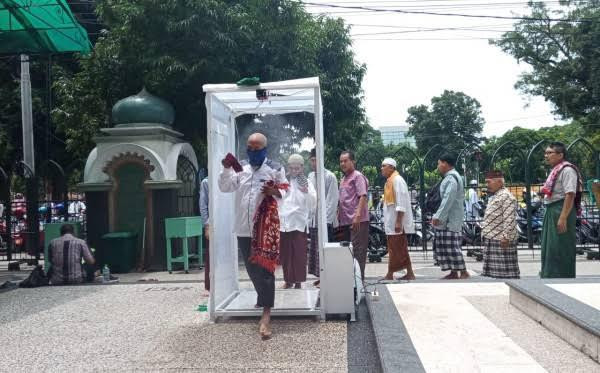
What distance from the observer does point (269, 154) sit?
21.6ft

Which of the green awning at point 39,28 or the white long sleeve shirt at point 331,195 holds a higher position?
the green awning at point 39,28

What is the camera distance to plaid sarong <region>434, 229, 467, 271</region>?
798 centimetres

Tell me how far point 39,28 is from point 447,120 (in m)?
51.3

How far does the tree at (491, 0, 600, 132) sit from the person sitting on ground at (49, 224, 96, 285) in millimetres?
23144

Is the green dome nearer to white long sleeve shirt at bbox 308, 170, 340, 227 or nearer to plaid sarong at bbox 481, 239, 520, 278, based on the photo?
white long sleeve shirt at bbox 308, 170, 340, 227

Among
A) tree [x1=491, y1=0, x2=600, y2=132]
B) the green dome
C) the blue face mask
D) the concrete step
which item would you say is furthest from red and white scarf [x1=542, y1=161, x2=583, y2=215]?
tree [x1=491, y1=0, x2=600, y2=132]

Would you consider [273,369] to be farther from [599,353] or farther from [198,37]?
[198,37]

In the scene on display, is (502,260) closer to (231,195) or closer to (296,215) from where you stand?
(296,215)

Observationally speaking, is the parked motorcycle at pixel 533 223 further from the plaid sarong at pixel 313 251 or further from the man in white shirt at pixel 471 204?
the plaid sarong at pixel 313 251

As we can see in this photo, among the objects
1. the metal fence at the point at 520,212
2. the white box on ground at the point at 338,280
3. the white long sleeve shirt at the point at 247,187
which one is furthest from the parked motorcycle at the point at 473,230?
the white long sleeve shirt at the point at 247,187

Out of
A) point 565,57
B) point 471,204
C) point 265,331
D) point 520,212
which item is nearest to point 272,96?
point 265,331

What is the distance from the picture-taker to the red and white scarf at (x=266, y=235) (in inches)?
220

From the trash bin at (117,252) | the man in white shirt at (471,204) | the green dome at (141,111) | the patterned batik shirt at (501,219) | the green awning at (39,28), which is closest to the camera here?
the patterned batik shirt at (501,219)

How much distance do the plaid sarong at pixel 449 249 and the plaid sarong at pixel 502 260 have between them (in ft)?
1.50
